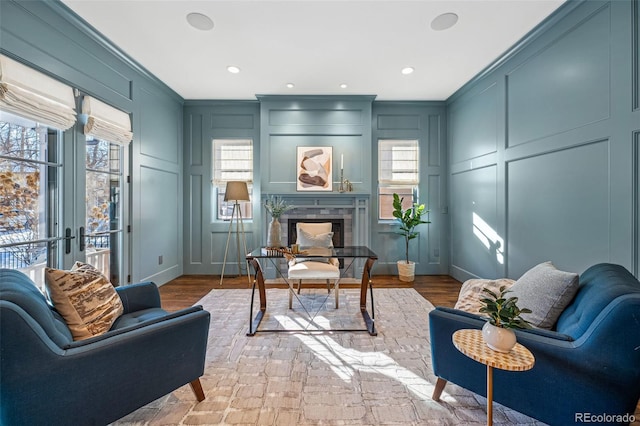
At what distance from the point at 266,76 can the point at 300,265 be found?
265 cm

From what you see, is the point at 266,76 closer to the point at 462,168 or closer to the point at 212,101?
the point at 212,101

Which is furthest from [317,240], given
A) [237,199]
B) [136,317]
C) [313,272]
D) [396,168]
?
[396,168]

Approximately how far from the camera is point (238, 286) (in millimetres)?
4062

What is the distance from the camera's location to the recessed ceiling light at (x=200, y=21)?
252 cm

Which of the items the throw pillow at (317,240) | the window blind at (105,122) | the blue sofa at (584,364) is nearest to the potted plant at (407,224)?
the throw pillow at (317,240)

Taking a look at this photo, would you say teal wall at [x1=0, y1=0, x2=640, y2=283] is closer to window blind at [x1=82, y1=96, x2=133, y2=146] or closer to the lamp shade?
window blind at [x1=82, y1=96, x2=133, y2=146]

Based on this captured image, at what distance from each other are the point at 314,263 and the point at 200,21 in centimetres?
267

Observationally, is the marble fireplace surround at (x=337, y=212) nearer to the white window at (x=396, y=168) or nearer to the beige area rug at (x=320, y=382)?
the white window at (x=396, y=168)

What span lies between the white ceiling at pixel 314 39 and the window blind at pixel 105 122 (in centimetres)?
73

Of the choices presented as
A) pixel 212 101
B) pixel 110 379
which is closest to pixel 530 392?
pixel 110 379

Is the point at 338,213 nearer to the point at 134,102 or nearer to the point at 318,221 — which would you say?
the point at 318,221

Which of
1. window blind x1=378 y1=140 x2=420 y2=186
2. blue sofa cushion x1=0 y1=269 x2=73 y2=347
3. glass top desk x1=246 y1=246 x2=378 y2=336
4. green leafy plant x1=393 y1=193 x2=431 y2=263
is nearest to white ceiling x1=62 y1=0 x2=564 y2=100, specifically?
window blind x1=378 y1=140 x2=420 y2=186

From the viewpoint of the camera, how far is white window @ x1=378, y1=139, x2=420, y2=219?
4773 millimetres

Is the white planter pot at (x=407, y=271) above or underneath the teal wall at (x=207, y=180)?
underneath
